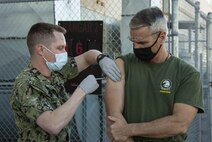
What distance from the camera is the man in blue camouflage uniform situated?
247 cm

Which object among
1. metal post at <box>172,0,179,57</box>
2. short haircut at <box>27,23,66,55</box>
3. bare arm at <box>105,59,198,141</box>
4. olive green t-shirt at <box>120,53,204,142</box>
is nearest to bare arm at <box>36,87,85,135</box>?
bare arm at <box>105,59,198,141</box>

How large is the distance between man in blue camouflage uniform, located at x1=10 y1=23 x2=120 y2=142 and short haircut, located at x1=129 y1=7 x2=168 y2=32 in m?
0.36

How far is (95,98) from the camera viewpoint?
17.2 ft

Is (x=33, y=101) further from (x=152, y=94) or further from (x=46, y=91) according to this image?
(x=152, y=94)

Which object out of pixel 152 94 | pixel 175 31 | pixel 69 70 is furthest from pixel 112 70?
pixel 175 31

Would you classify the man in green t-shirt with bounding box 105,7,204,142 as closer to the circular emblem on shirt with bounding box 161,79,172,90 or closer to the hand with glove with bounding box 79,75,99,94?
the circular emblem on shirt with bounding box 161,79,172,90

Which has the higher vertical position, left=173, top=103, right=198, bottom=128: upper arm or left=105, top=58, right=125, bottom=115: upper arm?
left=105, top=58, right=125, bottom=115: upper arm

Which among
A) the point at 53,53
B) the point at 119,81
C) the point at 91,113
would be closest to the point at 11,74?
the point at 91,113

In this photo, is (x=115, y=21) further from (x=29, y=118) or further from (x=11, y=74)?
(x=29, y=118)

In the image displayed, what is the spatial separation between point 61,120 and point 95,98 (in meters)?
2.79

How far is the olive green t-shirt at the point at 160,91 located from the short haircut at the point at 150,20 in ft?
0.84

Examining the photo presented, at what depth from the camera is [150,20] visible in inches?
95.1

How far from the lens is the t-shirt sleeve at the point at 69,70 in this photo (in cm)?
305

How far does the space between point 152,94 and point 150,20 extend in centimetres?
48
